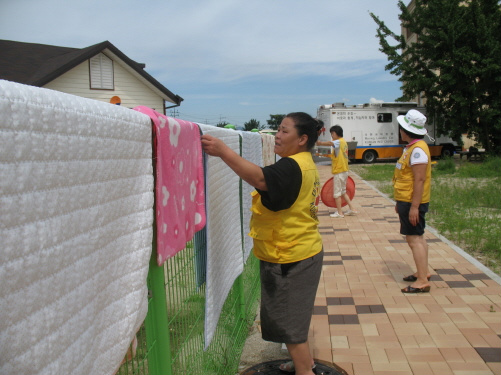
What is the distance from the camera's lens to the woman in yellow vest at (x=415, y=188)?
15.3 ft

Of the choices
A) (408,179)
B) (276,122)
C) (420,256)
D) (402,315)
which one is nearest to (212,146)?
(402,315)

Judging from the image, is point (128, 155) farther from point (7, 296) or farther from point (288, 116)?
point (288, 116)

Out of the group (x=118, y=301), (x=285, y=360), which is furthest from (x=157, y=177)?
(x=285, y=360)

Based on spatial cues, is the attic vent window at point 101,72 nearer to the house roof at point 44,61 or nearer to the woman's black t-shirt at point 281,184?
the house roof at point 44,61

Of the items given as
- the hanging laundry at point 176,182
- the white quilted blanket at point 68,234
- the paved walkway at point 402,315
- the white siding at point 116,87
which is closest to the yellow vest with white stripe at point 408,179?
the paved walkway at point 402,315

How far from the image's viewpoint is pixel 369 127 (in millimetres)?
26844

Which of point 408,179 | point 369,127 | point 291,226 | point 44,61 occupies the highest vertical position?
point 44,61

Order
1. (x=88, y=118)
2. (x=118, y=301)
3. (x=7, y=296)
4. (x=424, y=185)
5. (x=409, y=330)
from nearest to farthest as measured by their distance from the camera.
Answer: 1. (x=7, y=296)
2. (x=88, y=118)
3. (x=118, y=301)
4. (x=409, y=330)
5. (x=424, y=185)

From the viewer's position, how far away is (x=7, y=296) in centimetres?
80

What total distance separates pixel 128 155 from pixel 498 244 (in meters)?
6.57

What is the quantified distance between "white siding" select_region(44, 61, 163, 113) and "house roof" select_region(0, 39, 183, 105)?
0.49 metres

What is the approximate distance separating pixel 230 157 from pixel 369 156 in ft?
84.7

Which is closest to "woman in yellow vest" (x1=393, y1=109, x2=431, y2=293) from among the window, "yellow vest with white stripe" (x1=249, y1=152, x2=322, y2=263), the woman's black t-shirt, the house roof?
"yellow vest with white stripe" (x1=249, y1=152, x2=322, y2=263)

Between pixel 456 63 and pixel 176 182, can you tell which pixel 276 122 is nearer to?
pixel 176 182
